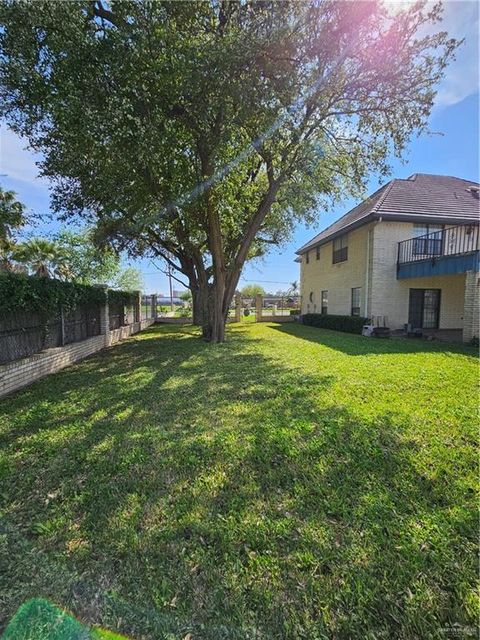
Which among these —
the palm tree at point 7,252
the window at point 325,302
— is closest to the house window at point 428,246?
the window at point 325,302

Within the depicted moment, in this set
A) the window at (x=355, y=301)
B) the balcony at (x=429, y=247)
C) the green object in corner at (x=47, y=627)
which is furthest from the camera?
the window at (x=355, y=301)

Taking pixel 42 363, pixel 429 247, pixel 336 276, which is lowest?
pixel 42 363

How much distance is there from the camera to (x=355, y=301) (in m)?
15.4

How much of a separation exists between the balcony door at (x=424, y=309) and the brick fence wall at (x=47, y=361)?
1243 centimetres

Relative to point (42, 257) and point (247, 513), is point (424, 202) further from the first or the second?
point (42, 257)

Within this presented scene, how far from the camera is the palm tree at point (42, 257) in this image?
64.6 feet

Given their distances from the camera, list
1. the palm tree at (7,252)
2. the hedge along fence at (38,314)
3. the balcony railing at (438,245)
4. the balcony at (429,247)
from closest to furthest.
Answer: the hedge along fence at (38,314), the balcony at (429,247), the balcony railing at (438,245), the palm tree at (7,252)

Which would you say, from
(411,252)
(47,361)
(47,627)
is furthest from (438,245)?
(47,627)

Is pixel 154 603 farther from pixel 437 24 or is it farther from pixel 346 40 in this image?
pixel 437 24

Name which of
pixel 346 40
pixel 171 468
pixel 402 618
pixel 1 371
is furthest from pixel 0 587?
pixel 346 40

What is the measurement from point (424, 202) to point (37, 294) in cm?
1515

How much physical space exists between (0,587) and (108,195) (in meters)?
9.47

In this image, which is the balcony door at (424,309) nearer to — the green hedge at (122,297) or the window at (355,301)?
the window at (355,301)

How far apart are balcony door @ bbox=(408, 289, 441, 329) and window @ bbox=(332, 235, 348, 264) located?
3.81 meters
